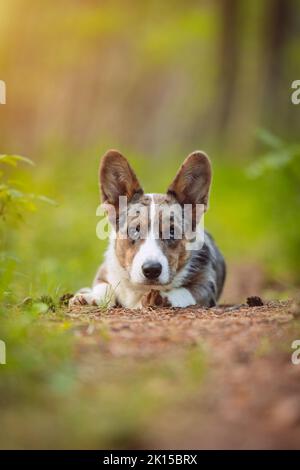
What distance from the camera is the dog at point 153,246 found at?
6.33 meters

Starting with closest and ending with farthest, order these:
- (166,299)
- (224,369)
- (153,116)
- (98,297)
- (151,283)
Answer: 1. (224,369)
2. (151,283)
3. (166,299)
4. (98,297)
5. (153,116)

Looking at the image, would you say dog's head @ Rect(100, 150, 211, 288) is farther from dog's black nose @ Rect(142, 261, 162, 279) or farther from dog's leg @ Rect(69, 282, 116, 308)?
dog's leg @ Rect(69, 282, 116, 308)

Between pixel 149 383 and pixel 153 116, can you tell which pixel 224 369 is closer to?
pixel 149 383

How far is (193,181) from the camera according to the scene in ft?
22.9

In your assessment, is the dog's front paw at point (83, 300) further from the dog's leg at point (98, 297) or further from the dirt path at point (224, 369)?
the dirt path at point (224, 369)

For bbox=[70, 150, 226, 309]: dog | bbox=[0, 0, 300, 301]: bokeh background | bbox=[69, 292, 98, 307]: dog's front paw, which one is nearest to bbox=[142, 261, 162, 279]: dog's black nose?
bbox=[70, 150, 226, 309]: dog

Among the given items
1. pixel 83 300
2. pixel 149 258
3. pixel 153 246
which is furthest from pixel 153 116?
pixel 149 258

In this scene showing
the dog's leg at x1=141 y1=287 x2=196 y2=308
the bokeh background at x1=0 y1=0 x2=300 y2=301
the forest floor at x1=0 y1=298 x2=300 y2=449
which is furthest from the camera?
the bokeh background at x1=0 y1=0 x2=300 y2=301

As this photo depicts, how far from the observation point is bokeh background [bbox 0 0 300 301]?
10.5 m

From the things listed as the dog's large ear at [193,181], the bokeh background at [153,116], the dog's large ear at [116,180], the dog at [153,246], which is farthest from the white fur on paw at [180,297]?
the bokeh background at [153,116]

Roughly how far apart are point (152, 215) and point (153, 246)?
325 mm

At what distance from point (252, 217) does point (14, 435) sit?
11236 mm

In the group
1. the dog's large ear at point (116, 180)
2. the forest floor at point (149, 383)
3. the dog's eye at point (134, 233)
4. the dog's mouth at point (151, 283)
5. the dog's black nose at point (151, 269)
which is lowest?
the forest floor at point (149, 383)

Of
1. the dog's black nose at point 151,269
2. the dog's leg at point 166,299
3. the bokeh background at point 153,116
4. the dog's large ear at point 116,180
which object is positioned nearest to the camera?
the dog's black nose at point 151,269
